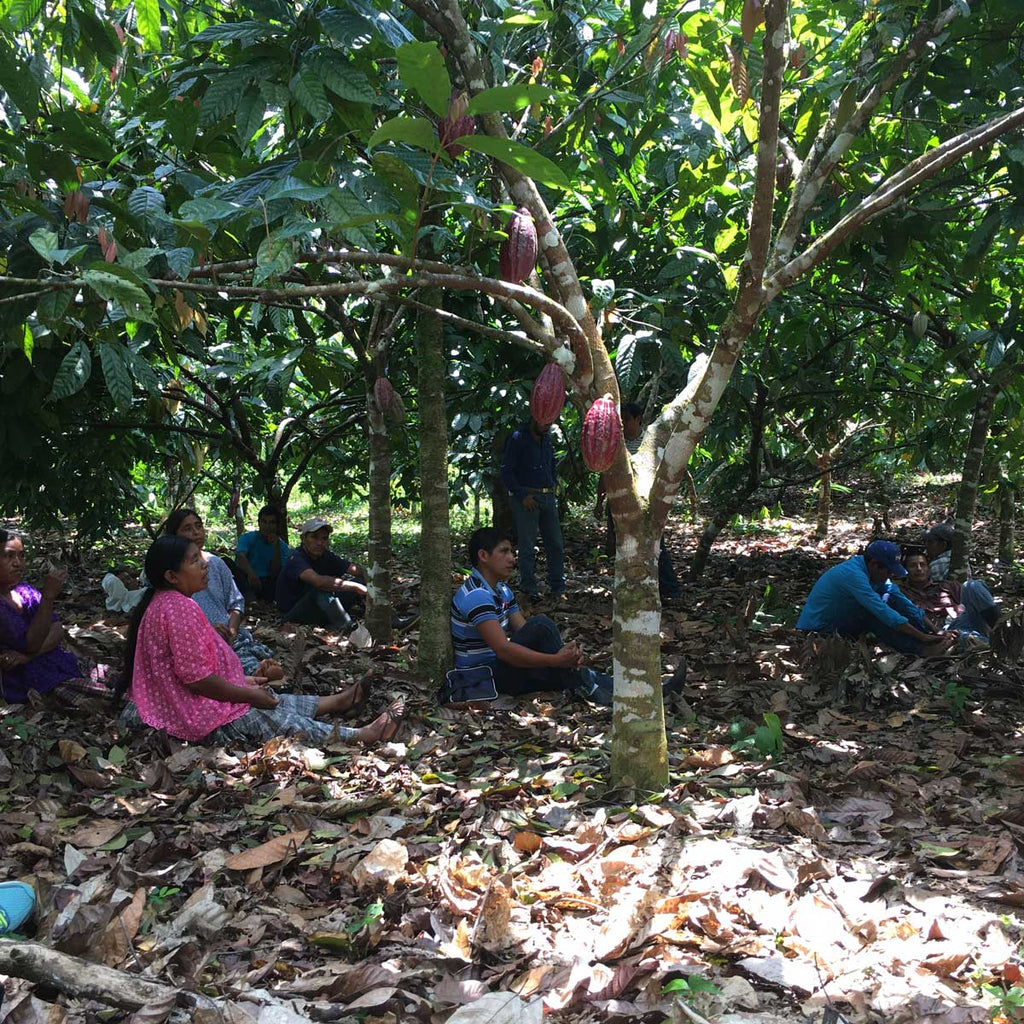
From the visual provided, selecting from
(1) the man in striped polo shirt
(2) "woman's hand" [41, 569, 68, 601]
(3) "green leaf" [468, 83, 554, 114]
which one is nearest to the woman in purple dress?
(2) "woman's hand" [41, 569, 68, 601]

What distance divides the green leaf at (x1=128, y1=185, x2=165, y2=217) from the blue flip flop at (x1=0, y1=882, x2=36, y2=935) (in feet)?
5.55

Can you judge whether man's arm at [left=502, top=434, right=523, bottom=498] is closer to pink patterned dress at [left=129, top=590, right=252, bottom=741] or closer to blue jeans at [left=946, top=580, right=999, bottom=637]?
blue jeans at [left=946, top=580, right=999, bottom=637]

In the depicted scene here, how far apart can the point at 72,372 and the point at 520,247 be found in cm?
154

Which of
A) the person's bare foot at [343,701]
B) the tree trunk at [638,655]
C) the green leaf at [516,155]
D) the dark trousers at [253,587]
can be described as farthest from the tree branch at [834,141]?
the dark trousers at [253,587]

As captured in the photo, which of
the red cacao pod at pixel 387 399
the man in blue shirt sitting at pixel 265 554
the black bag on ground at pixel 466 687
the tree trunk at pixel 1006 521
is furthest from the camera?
the tree trunk at pixel 1006 521

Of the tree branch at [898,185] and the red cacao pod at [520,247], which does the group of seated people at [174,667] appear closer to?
the red cacao pod at [520,247]

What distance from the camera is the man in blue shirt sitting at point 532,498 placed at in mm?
6566

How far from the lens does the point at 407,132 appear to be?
1907mm

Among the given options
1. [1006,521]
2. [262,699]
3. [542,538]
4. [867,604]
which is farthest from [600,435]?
[1006,521]

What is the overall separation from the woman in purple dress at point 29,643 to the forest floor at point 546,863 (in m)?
0.16

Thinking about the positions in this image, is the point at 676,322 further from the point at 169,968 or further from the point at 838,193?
the point at 169,968

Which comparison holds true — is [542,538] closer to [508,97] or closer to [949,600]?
[949,600]

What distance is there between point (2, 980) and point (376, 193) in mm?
1953

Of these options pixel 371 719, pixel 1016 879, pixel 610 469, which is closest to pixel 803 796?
pixel 1016 879
